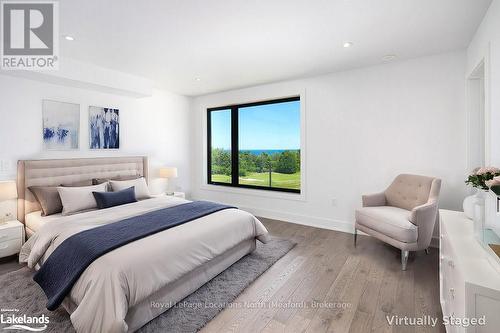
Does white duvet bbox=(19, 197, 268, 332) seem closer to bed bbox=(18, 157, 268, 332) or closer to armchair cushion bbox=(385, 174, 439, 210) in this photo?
bed bbox=(18, 157, 268, 332)

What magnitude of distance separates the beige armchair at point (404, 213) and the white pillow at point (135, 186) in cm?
326

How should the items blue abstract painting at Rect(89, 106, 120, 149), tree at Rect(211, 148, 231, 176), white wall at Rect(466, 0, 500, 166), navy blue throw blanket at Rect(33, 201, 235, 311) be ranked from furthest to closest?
1. tree at Rect(211, 148, 231, 176)
2. blue abstract painting at Rect(89, 106, 120, 149)
3. white wall at Rect(466, 0, 500, 166)
4. navy blue throw blanket at Rect(33, 201, 235, 311)

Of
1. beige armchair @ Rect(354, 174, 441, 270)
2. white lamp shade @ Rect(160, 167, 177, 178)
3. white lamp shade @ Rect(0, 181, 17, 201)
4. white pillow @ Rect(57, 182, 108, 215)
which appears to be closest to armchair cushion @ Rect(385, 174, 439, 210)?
beige armchair @ Rect(354, 174, 441, 270)

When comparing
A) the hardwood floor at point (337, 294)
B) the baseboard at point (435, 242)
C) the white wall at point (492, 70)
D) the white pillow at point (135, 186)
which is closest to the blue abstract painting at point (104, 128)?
the white pillow at point (135, 186)

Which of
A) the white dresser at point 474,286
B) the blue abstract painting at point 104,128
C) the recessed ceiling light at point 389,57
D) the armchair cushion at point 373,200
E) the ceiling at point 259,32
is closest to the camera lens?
the white dresser at point 474,286

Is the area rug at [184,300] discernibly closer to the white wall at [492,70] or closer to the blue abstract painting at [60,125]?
the blue abstract painting at [60,125]

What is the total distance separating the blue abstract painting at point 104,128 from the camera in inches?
152

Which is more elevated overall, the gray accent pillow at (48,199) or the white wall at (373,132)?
the white wall at (373,132)

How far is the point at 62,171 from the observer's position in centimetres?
346

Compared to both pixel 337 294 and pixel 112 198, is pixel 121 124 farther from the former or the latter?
pixel 337 294

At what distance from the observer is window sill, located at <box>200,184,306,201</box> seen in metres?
4.38

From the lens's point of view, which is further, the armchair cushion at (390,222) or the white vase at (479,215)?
the armchair cushion at (390,222)

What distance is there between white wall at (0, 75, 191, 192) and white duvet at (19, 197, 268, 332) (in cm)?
144

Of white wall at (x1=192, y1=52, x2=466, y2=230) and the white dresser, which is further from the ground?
white wall at (x1=192, y1=52, x2=466, y2=230)
